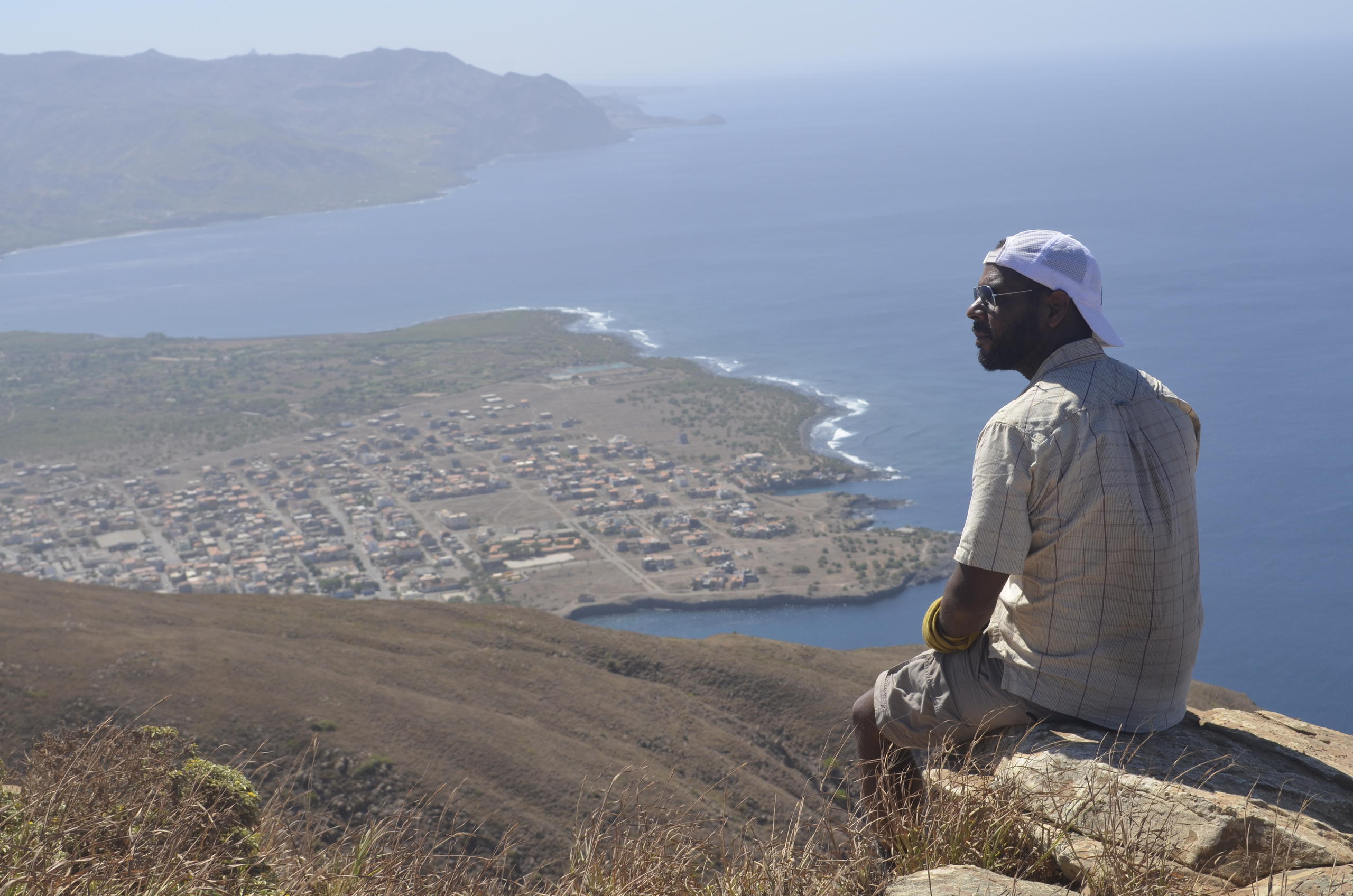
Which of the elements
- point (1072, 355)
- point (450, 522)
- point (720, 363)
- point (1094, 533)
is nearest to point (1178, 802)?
point (1094, 533)

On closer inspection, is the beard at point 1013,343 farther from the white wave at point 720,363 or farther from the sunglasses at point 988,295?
the white wave at point 720,363

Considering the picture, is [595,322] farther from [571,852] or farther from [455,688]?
[571,852]

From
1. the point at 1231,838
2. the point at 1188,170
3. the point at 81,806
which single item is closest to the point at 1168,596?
the point at 1231,838

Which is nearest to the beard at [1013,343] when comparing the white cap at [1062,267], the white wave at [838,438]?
the white cap at [1062,267]

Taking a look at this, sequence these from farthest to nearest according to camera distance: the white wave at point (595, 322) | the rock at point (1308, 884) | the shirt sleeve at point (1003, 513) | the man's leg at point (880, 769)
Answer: the white wave at point (595, 322) < the man's leg at point (880, 769) < the shirt sleeve at point (1003, 513) < the rock at point (1308, 884)

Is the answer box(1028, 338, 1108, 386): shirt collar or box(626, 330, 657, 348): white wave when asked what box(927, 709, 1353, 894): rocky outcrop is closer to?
box(1028, 338, 1108, 386): shirt collar

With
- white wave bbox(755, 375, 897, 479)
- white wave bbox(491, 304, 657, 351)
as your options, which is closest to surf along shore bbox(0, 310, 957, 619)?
white wave bbox(755, 375, 897, 479)

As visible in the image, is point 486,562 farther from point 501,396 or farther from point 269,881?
point 269,881
